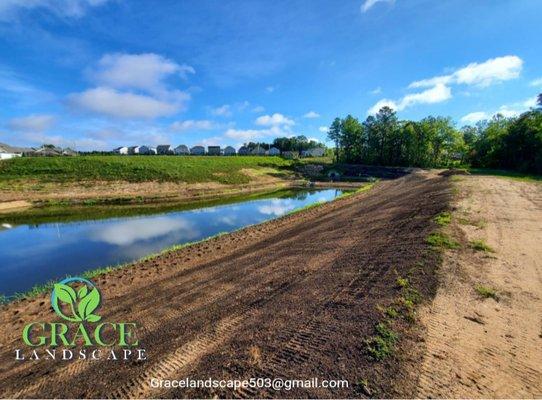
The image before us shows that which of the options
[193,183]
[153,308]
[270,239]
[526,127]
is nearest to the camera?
[153,308]

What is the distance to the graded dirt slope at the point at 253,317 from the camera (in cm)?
593

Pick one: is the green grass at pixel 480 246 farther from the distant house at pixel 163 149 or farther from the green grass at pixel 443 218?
the distant house at pixel 163 149

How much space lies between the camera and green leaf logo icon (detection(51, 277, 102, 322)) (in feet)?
31.9

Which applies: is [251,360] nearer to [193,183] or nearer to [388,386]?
[388,386]

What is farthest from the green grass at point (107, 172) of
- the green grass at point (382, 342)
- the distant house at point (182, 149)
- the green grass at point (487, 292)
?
the distant house at point (182, 149)

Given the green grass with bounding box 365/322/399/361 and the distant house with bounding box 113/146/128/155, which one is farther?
the distant house with bounding box 113/146/128/155

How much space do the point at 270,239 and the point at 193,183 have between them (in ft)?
118

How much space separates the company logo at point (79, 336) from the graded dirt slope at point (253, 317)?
279 millimetres

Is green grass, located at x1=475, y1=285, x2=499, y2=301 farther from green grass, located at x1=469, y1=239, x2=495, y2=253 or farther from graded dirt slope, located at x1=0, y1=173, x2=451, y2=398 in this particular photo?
green grass, located at x1=469, y1=239, x2=495, y2=253

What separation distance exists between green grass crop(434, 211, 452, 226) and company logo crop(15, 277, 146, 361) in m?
13.4

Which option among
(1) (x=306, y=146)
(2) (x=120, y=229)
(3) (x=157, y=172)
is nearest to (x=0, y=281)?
(2) (x=120, y=229)

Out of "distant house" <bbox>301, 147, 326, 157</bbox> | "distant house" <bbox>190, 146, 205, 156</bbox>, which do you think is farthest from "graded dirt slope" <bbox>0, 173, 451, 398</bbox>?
"distant house" <bbox>190, 146, 205, 156</bbox>

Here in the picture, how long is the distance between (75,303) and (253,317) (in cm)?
739

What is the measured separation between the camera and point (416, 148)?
72.0 m
